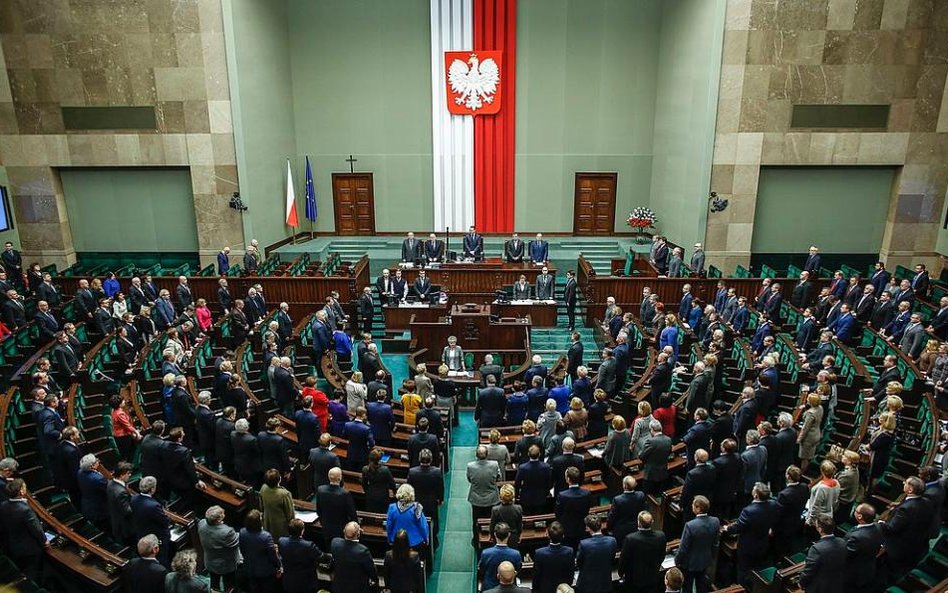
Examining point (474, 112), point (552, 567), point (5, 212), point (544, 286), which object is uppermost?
point (474, 112)

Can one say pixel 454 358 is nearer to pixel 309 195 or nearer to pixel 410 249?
pixel 410 249

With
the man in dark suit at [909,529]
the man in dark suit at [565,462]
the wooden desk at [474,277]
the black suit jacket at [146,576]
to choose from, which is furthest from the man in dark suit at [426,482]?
the wooden desk at [474,277]

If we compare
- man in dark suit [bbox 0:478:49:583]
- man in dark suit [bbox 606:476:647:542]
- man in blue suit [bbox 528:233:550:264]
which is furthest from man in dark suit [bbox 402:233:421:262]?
man in dark suit [bbox 0:478:49:583]

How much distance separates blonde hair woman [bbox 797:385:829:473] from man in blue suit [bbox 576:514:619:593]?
365cm

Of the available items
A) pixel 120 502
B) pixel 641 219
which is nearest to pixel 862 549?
pixel 120 502

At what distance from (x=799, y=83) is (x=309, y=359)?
530 inches

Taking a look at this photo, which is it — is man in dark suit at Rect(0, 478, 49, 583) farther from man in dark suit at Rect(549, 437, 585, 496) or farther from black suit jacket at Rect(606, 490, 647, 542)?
black suit jacket at Rect(606, 490, 647, 542)

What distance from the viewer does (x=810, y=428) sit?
752 centimetres

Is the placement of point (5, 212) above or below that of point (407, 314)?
above

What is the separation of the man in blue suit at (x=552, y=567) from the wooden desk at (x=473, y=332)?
7.51 meters

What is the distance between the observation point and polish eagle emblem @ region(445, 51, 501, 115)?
19062 mm

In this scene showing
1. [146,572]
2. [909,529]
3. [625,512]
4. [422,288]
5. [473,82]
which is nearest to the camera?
[146,572]

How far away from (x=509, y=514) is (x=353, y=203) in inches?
639

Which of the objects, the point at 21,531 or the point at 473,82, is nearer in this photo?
the point at 21,531
